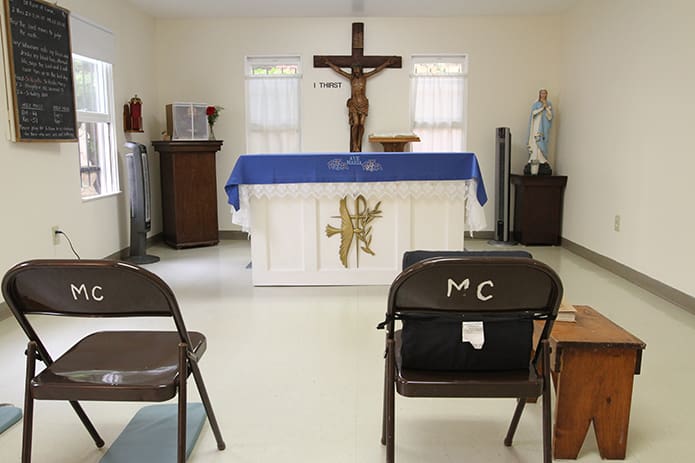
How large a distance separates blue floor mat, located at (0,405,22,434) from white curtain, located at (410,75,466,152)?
513cm

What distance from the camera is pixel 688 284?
12.6 feet

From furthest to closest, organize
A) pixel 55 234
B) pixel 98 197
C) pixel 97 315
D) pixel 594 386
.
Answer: pixel 98 197, pixel 55 234, pixel 594 386, pixel 97 315

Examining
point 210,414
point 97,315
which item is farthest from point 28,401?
point 210,414

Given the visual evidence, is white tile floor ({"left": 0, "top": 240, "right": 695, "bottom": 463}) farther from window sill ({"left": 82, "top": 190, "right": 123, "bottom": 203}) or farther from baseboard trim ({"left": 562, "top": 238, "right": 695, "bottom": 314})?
window sill ({"left": 82, "top": 190, "right": 123, "bottom": 203})

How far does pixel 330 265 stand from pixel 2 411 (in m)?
2.46

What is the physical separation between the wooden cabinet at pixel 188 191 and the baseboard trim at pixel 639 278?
3.86m

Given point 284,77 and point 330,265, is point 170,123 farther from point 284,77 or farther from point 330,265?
point 330,265

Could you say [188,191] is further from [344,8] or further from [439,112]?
[439,112]

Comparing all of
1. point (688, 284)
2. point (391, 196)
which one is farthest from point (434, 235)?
point (688, 284)

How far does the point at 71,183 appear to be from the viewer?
4672 millimetres

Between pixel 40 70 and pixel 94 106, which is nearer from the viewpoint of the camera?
pixel 40 70

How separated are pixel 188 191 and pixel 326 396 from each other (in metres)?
4.16

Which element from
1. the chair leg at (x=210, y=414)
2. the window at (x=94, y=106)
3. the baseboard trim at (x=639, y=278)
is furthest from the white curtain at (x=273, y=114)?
the chair leg at (x=210, y=414)

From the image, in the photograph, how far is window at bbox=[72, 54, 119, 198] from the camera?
499 centimetres
